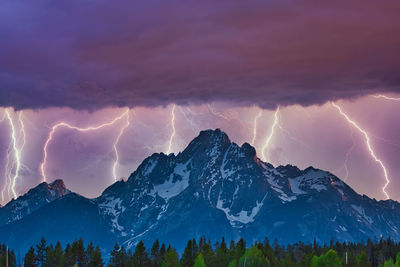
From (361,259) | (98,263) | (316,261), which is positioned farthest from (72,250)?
(361,259)

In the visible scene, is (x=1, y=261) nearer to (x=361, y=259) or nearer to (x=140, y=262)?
(x=140, y=262)

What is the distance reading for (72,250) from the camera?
18450 centimetres

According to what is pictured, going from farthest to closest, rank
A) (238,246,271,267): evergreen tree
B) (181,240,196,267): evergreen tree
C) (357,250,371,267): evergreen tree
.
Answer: (181,240,196,267): evergreen tree < (357,250,371,267): evergreen tree < (238,246,271,267): evergreen tree

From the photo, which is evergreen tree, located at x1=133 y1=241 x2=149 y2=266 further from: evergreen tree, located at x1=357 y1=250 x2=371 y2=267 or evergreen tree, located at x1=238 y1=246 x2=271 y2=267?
evergreen tree, located at x1=357 y1=250 x2=371 y2=267

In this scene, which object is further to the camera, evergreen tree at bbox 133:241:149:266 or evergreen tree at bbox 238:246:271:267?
evergreen tree at bbox 133:241:149:266

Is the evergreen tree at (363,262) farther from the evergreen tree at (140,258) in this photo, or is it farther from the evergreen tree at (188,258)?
the evergreen tree at (140,258)

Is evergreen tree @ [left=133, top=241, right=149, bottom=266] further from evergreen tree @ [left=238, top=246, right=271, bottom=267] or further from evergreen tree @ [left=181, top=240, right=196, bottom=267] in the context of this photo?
evergreen tree @ [left=238, top=246, right=271, bottom=267]

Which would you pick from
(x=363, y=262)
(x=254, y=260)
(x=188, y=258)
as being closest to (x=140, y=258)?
(x=188, y=258)

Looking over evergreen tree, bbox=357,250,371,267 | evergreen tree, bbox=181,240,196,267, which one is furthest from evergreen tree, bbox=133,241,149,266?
evergreen tree, bbox=357,250,371,267

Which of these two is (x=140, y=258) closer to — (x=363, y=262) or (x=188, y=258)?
(x=188, y=258)

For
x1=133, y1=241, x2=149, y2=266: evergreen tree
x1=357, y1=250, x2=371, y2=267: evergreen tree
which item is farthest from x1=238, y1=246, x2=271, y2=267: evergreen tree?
x1=133, y1=241, x2=149, y2=266: evergreen tree

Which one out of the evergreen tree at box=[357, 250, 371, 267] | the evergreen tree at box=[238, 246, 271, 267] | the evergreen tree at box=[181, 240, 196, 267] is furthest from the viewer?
the evergreen tree at box=[181, 240, 196, 267]

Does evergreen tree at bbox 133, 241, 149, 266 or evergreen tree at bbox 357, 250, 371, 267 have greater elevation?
evergreen tree at bbox 133, 241, 149, 266

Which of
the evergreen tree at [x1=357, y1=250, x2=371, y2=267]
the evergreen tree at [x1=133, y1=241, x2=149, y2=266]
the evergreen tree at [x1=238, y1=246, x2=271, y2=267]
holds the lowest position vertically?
the evergreen tree at [x1=238, y1=246, x2=271, y2=267]
